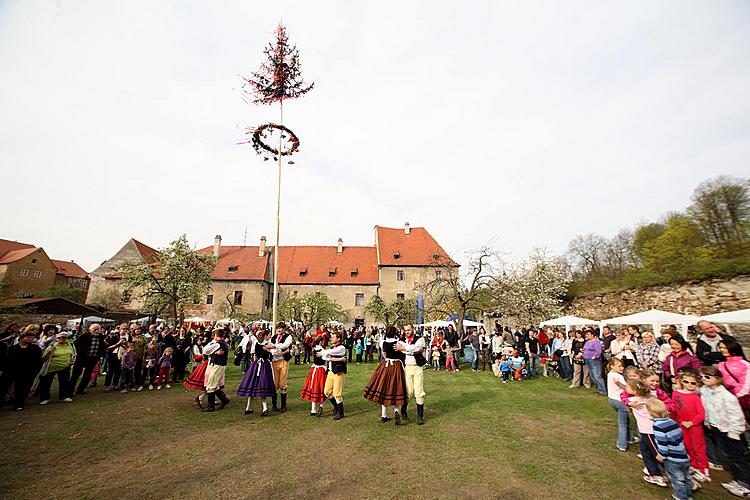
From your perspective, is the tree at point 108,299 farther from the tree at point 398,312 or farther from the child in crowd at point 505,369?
the child in crowd at point 505,369

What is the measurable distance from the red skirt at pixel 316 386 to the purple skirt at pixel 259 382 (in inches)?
35.2

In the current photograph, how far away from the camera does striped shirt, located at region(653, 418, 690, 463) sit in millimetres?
4426

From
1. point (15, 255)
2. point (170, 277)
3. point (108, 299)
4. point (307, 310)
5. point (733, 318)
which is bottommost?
point (733, 318)

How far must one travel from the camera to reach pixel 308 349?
2142 cm

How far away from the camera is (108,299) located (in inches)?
1635

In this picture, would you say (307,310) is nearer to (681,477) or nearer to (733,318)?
(733,318)

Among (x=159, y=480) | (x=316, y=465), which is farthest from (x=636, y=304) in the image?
(x=159, y=480)

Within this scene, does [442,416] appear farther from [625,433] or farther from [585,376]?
[585,376]

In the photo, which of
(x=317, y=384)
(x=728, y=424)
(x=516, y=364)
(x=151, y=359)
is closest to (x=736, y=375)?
(x=728, y=424)

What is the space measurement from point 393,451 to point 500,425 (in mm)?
3147

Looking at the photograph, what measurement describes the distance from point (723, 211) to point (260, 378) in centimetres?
2830

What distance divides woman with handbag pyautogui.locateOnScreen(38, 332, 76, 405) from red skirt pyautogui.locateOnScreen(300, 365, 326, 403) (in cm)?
703

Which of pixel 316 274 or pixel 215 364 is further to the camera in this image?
pixel 316 274

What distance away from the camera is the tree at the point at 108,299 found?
41.2 metres
